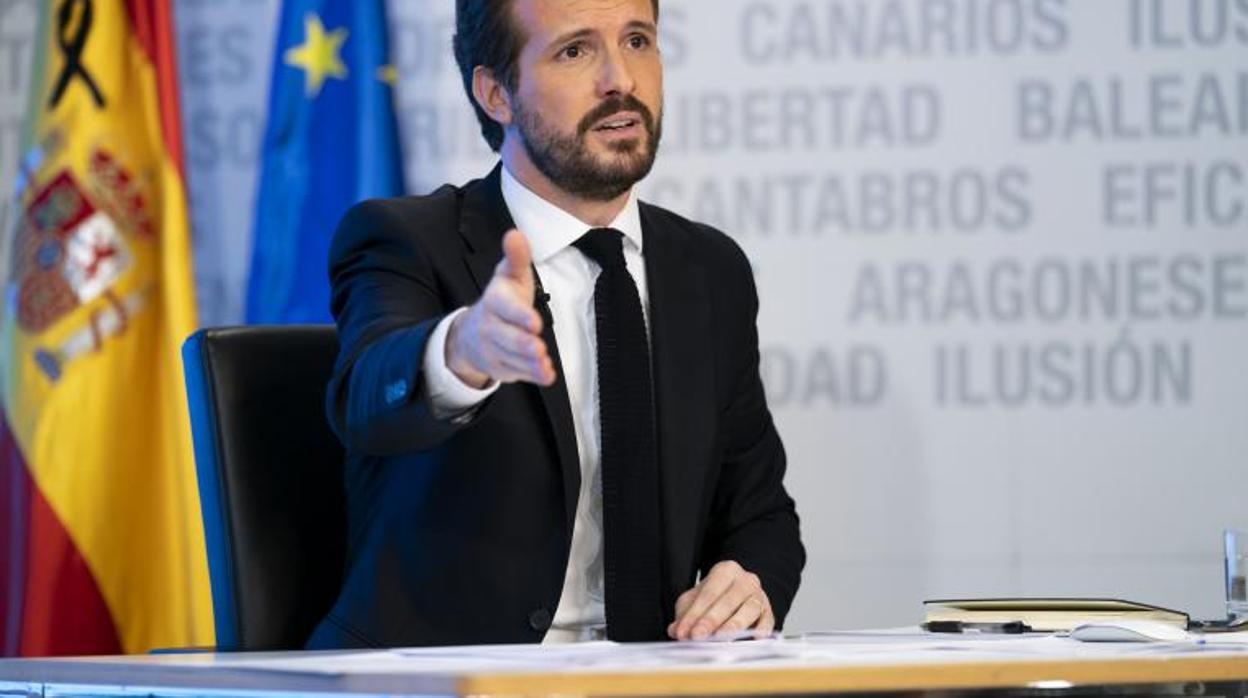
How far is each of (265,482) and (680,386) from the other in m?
0.60

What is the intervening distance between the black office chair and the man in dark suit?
66 mm

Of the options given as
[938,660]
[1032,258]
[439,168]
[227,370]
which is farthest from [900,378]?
[938,660]

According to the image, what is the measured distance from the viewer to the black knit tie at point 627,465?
2625 millimetres

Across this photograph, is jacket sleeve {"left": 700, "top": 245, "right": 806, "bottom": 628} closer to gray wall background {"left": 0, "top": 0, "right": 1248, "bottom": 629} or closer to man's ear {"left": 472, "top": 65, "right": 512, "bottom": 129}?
man's ear {"left": 472, "top": 65, "right": 512, "bottom": 129}

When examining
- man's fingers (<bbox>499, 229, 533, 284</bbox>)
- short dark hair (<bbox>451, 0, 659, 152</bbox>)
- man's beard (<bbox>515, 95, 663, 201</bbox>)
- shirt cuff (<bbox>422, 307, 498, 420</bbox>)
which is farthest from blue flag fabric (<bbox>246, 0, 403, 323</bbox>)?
man's fingers (<bbox>499, 229, 533, 284</bbox>)

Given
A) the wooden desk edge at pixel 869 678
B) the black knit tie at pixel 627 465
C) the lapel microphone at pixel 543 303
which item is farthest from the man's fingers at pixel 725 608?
the wooden desk edge at pixel 869 678

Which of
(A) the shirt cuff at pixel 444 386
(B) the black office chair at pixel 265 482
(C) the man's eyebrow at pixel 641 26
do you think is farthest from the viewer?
(C) the man's eyebrow at pixel 641 26

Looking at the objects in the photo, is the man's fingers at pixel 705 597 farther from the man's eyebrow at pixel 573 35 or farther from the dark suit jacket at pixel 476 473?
the man's eyebrow at pixel 573 35

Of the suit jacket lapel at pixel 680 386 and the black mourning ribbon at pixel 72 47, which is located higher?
Answer: the black mourning ribbon at pixel 72 47

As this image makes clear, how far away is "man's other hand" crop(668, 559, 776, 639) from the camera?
2.42 meters

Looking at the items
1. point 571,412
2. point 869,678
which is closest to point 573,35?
point 571,412

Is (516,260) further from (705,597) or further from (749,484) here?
(749,484)

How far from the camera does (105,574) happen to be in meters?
4.05

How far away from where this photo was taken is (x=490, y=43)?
9.87 ft
